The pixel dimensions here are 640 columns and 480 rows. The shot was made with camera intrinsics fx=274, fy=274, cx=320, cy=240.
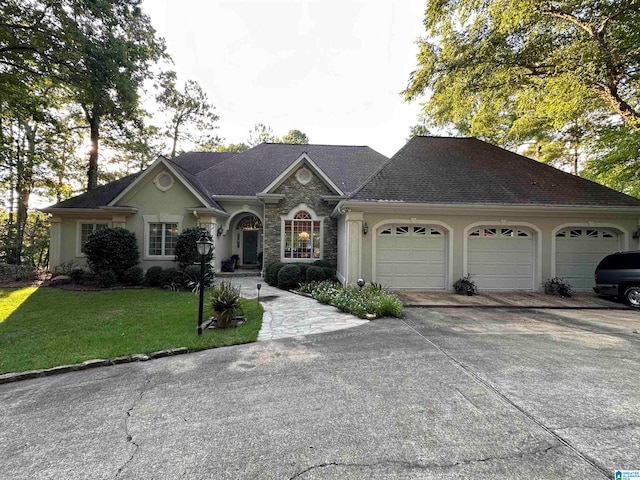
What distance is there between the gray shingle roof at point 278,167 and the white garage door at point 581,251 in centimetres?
934

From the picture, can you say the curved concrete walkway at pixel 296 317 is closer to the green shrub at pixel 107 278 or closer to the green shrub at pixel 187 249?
the green shrub at pixel 187 249

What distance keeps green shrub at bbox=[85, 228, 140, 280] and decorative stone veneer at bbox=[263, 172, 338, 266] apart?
5958 millimetres

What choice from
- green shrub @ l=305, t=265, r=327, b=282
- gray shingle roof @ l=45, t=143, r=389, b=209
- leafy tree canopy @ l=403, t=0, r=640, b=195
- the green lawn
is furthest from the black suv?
the green lawn

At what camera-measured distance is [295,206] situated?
13.1 metres

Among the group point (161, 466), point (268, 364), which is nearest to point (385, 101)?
point (268, 364)

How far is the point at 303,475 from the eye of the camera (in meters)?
2.20

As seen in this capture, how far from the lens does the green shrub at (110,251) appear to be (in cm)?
1145

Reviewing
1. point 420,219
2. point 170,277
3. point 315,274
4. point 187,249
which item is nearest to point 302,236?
point 315,274

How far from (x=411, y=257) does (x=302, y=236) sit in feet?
17.1

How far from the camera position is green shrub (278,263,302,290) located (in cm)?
1110

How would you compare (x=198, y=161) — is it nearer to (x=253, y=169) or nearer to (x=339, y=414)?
(x=253, y=169)

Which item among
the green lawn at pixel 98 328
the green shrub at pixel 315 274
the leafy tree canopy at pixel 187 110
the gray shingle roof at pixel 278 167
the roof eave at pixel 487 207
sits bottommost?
the green lawn at pixel 98 328

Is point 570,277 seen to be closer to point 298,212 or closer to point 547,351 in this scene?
point 547,351

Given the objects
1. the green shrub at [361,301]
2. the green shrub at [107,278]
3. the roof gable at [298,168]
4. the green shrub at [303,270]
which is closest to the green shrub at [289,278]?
the green shrub at [303,270]
